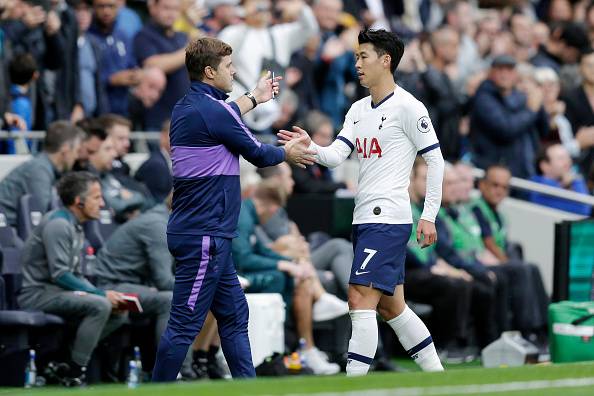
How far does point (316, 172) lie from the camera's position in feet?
51.5

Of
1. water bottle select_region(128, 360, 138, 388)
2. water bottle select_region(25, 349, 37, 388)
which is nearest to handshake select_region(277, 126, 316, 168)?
water bottle select_region(128, 360, 138, 388)

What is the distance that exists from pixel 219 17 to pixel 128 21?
110 centimetres

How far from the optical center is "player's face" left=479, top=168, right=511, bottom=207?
1648 cm

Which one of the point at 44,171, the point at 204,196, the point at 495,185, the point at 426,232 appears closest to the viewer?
the point at 204,196

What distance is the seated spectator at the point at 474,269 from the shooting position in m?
15.4

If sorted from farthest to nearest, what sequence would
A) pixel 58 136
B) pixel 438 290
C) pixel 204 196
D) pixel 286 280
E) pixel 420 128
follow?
pixel 438 290 < pixel 286 280 < pixel 58 136 < pixel 420 128 < pixel 204 196

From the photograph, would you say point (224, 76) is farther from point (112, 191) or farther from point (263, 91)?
point (112, 191)

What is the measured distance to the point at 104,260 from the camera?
12.8m

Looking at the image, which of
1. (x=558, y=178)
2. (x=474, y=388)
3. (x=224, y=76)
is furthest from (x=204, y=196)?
(x=558, y=178)

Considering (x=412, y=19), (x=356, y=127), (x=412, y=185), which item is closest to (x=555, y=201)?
(x=412, y=185)

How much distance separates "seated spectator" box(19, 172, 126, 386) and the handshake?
231 cm

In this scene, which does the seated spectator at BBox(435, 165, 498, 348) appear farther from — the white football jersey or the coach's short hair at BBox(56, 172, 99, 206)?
the white football jersey

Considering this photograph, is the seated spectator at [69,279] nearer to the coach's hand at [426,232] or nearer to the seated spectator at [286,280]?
the seated spectator at [286,280]

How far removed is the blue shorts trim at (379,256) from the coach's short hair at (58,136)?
3.69 m
